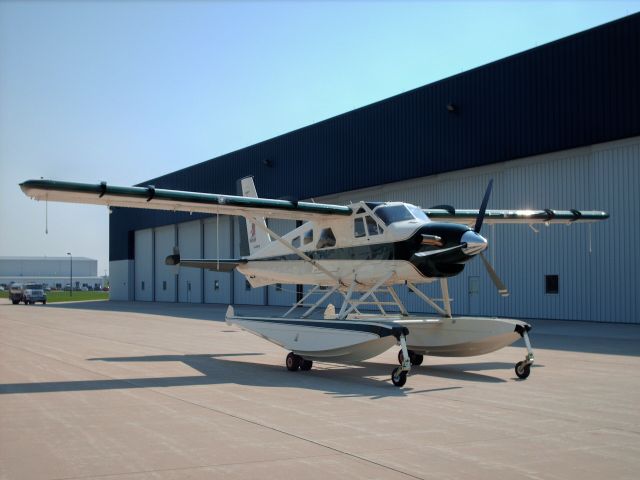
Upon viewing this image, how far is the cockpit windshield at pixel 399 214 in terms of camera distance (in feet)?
42.7

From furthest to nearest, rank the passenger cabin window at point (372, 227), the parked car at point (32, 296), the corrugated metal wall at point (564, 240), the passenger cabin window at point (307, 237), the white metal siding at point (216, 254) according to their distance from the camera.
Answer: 1. the parked car at point (32, 296)
2. the white metal siding at point (216, 254)
3. the corrugated metal wall at point (564, 240)
4. the passenger cabin window at point (307, 237)
5. the passenger cabin window at point (372, 227)

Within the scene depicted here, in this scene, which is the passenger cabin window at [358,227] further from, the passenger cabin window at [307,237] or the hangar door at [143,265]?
the hangar door at [143,265]

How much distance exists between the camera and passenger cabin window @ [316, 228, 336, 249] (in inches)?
573

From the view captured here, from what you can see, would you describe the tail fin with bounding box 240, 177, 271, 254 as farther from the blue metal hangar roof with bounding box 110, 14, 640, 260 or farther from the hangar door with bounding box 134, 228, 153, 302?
the hangar door with bounding box 134, 228, 153, 302

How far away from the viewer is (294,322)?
12953mm

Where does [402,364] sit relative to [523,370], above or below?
above

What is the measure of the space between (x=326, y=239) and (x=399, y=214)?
219 cm

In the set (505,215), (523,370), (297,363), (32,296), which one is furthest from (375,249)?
(32,296)

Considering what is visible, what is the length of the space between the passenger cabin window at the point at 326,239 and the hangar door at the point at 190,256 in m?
40.6

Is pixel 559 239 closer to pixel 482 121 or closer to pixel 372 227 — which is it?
Result: pixel 482 121

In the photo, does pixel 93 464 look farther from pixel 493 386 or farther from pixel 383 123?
pixel 383 123

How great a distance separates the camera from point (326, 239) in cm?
1472

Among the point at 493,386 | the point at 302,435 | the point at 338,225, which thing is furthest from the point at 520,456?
the point at 338,225

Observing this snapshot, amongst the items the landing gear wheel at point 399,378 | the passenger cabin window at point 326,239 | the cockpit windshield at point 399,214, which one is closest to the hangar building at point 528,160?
the passenger cabin window at point 326,239
